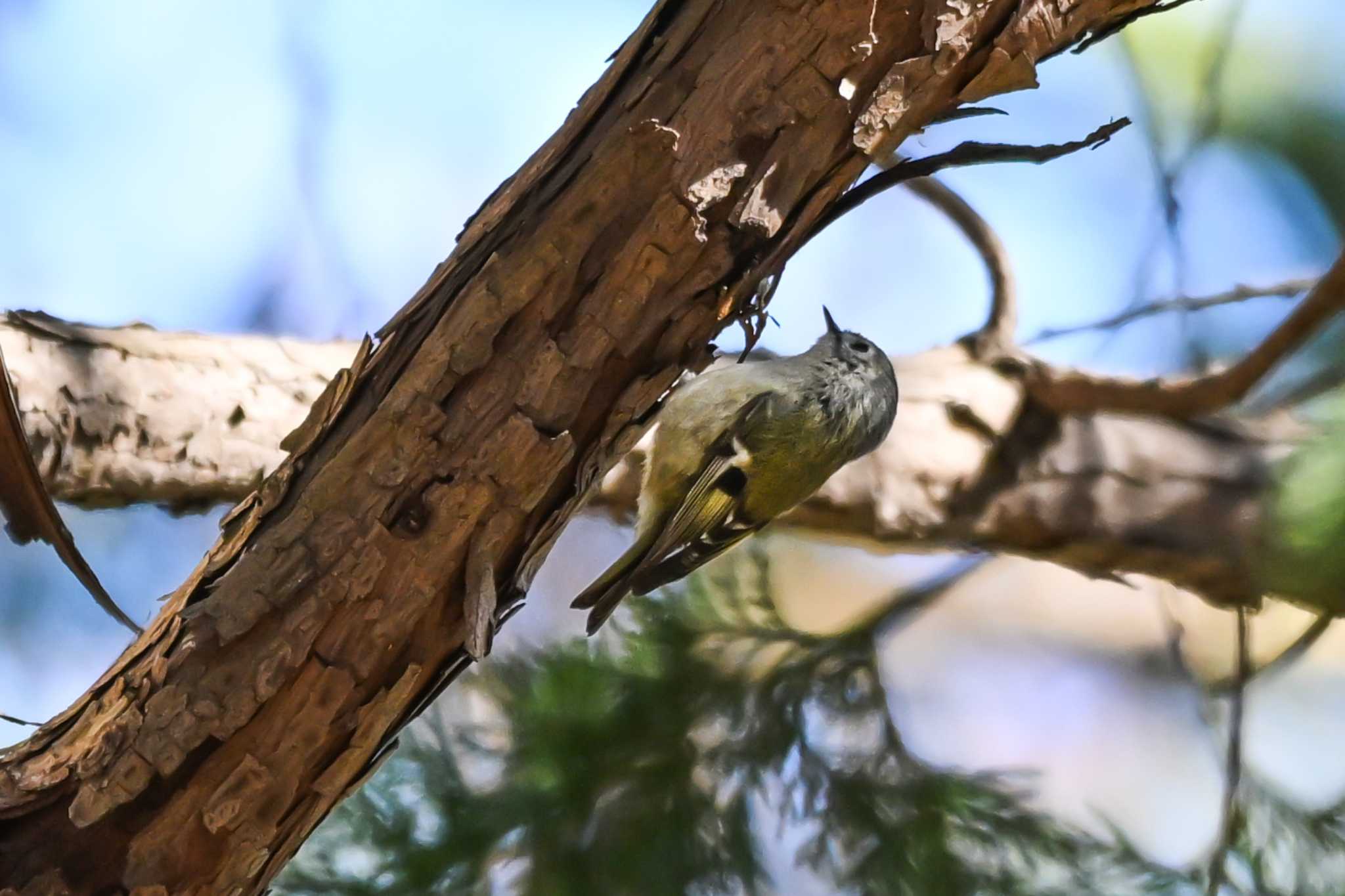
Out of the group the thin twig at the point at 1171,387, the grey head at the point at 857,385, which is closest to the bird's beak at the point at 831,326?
the grey head at the point at 857,385

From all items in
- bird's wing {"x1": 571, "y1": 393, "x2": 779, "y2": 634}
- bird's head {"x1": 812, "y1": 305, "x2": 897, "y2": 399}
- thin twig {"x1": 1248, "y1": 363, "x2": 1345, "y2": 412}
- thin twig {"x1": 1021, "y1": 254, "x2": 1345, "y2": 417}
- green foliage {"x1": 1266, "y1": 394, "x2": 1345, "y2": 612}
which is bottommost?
green foliage {"x1": 1266, "y1": 394, "x2": 1345, "y2": 612}

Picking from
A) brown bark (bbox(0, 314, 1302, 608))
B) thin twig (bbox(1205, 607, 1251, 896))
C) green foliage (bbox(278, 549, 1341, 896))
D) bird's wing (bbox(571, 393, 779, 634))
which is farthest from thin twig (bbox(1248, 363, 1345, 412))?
bird's wing (bbox(571, 393, 779, 634))

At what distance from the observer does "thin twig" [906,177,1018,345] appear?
4.91ft

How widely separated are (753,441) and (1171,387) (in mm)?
619

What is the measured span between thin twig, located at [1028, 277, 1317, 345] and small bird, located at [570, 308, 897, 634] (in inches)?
15.2

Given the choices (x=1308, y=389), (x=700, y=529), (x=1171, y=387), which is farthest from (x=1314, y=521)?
(x=700, y=529)

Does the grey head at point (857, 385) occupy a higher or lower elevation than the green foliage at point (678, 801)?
higher

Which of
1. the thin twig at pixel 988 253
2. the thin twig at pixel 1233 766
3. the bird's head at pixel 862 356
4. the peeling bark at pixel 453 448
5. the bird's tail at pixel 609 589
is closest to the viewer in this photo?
the peeling bark at pixel 453 448

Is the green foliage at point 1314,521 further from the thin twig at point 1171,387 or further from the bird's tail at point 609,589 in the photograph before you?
the bird's tail at point 609,589

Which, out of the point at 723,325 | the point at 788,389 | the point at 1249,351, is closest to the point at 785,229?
the point at 723,325

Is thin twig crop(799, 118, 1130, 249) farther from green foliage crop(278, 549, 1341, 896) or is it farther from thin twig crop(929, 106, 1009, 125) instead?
green foliage crop(278, 549, 1341, 896)

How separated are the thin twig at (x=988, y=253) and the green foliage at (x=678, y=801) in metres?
0.57

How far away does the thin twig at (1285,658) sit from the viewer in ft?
4.41

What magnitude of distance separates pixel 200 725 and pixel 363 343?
25 cm
